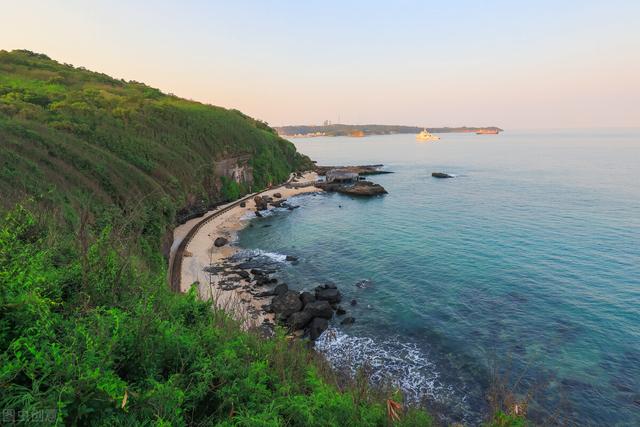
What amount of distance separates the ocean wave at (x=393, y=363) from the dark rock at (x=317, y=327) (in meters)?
0.32

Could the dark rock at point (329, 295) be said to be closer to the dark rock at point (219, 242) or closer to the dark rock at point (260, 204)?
the dark rock at point (219, 242)

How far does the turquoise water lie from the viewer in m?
16.8

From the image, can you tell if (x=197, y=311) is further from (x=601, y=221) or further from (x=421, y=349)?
(x=601, y=221)

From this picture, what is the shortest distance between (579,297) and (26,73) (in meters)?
85.3

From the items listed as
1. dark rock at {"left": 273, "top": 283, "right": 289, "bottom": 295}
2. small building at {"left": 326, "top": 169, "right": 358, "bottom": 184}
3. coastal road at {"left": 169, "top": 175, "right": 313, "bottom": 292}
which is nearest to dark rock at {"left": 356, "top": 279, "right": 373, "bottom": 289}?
dark rock at {"left": 273, "top": 283, "right": 289, "bottom": 295}

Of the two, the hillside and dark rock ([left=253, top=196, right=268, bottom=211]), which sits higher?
the hillside

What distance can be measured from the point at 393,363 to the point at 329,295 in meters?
7.66

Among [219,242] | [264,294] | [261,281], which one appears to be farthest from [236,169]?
[264,294]

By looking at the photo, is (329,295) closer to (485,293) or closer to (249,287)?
(249,287)

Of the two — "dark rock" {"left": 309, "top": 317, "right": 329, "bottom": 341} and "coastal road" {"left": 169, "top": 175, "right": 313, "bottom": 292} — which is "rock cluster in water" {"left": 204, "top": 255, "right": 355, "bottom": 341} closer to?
"dark rock" {"left": 309, "top": 317, "right": 329, "bottom": 341}

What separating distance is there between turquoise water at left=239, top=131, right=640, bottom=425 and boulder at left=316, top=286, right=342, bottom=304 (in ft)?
5.07

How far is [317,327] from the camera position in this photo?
21625 mm

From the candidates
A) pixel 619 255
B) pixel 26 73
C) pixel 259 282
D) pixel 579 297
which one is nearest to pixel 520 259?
pixel 579 297

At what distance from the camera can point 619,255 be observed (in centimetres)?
3041
